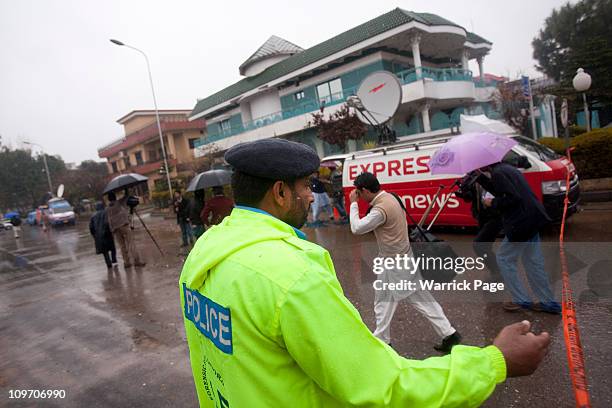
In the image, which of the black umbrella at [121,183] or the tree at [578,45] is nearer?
the black umbrella at [121,183]

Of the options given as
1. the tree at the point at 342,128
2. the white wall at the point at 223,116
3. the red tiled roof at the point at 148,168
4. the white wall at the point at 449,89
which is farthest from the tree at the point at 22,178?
the white wall at the point at 449,89

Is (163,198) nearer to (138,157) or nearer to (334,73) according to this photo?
(334,73)

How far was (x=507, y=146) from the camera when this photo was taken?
441cm

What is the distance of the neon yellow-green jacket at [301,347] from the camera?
36.5 inches

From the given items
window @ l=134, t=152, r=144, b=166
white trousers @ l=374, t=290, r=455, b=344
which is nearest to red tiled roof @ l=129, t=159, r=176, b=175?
window @ l=134, t=152, r=144, b=166

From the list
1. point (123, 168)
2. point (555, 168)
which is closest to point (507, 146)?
point (555, 168)

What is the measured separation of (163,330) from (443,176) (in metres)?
5.57

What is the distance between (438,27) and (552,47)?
1736 cm

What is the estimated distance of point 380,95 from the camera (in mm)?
9406

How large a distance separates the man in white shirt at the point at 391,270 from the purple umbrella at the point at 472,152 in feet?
3.87

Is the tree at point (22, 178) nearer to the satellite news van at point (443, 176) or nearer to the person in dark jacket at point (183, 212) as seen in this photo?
the person in dark jacket at point (183, 212)

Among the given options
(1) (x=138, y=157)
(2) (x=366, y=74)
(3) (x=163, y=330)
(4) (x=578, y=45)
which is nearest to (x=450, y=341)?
(3) (x=163, y=330)

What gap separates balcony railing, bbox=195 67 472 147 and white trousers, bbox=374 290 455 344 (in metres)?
13.7

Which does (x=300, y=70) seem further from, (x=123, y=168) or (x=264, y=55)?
(x=123, y=168)
